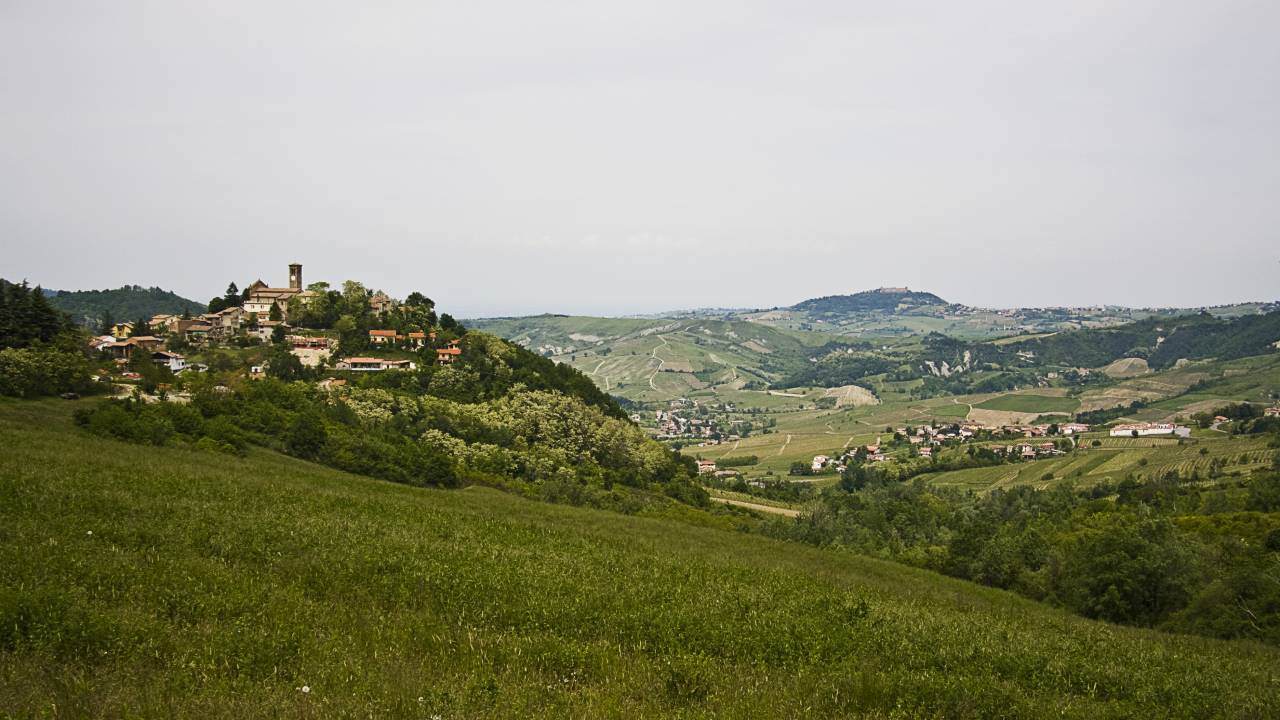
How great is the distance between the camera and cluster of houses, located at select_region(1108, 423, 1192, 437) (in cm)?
17850

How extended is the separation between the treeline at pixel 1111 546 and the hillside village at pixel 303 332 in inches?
2552

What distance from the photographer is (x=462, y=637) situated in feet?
33.2

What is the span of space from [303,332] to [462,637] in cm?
10744

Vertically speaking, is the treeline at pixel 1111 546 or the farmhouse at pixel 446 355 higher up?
the farmhouse at pixel 446 355

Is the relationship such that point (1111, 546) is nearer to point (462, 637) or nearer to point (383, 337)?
point (462, 637)

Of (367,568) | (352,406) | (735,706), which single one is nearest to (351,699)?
(735,706)

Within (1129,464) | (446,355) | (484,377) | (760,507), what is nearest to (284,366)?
(446,355)

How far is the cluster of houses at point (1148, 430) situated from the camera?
178500mm

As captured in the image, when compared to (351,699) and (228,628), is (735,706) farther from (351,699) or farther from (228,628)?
(228,628)

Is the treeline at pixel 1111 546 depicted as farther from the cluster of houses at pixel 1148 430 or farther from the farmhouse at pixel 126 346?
the cluster of houses at pixel 1148 430

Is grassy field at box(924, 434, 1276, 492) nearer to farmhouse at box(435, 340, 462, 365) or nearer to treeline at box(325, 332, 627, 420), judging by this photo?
treeline at box(325, 332, 627, 420)

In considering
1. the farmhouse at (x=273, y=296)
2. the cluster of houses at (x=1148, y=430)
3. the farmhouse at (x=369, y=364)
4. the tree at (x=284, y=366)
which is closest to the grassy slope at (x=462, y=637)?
the tree at (x=284, y=366)

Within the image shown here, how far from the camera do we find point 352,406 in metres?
78.0

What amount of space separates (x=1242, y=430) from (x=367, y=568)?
217401 millimetres
